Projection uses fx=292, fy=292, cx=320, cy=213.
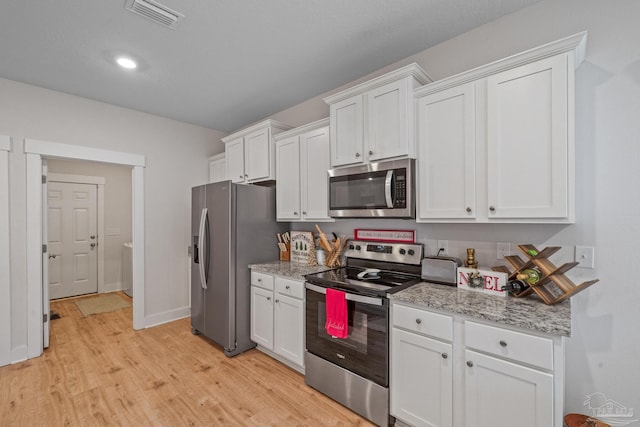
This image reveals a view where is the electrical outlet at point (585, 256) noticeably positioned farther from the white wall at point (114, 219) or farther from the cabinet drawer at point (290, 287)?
the white wall at point (114, 219)

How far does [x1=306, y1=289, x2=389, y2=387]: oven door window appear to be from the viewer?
73.5 inches

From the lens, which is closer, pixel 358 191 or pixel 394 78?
pixel 394 78

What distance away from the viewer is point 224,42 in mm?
2225

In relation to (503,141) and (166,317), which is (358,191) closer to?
(503,141)

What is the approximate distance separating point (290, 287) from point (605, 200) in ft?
7.12

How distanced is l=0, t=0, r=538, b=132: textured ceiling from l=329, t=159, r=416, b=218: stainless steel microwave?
958 mm

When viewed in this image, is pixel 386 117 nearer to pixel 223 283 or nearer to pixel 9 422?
pixel 223 283

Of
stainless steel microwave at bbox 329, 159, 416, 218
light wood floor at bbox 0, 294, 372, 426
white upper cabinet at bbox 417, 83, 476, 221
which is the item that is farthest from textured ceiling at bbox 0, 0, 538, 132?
light wood floor at bbox 0, 294, 372, 426

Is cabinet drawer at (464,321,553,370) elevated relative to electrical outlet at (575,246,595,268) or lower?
lower

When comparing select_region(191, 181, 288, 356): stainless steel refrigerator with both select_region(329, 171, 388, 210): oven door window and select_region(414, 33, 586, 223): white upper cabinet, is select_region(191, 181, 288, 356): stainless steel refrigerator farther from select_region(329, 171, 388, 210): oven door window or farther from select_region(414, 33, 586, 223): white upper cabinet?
select_region(414, 33, 586, 223): white upper cabinet

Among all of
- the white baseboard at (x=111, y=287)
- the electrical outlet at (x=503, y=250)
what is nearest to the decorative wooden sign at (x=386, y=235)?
the electrical outlet at (x=503, y=250)

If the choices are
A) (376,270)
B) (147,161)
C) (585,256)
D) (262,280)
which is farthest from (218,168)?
(585,256)

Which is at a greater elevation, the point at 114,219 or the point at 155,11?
the point at 155,11

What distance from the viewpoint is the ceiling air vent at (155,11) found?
180cm
